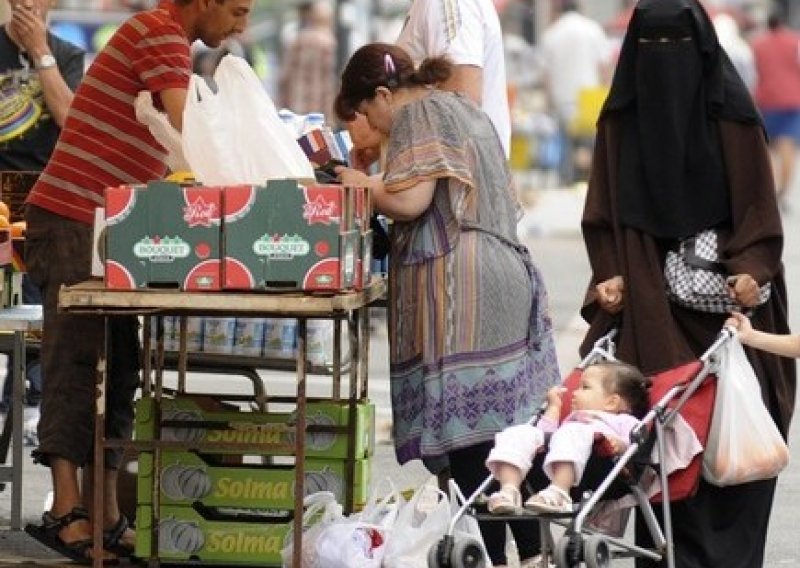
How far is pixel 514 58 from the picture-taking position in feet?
110

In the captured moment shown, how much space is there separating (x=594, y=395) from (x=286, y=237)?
935mm

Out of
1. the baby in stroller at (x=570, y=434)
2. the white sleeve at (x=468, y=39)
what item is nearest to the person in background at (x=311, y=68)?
the white sleeve at (x=468, y=39)

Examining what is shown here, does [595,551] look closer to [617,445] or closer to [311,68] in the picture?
[617,445]

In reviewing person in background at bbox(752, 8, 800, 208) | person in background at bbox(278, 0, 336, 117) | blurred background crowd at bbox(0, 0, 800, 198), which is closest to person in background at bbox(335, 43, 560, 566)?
blurred background crowd at bbox(0, 0, 800, 198)

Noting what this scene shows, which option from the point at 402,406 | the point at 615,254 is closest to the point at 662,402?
the point at 615,254

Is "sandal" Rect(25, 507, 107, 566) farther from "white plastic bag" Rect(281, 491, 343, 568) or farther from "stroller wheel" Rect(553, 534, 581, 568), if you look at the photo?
"stroller wheel" Rect(553, 534, 581, 568)

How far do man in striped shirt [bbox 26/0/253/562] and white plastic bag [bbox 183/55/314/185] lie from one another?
22 cm

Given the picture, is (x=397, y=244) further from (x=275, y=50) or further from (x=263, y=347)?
(x=275, y=50)

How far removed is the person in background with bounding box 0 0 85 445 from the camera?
9375 millimetres

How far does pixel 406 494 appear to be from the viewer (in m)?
7.68

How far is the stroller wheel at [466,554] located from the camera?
6.54 metres

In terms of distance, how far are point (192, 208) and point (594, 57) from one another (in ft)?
71.7

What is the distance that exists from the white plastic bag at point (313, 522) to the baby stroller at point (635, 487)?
1.84 ft

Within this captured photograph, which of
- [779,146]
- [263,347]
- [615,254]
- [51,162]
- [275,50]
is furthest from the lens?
[275,50]
